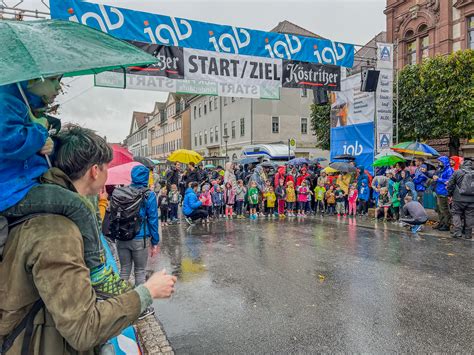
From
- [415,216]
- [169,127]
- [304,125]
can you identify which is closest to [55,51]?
[415,216]

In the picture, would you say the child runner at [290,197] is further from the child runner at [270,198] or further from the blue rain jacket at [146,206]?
the blue rain jacket at [146,206]

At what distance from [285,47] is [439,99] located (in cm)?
1002

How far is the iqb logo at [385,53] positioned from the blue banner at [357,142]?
261 centimetres

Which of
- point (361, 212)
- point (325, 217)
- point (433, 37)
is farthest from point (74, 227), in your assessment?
point (433, 37)

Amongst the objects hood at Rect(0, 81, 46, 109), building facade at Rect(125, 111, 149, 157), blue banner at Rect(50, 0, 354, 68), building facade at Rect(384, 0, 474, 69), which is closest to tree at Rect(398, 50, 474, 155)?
building facade at Rect(384, 0, 474, 69)

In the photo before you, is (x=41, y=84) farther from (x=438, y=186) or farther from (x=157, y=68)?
(x=438, y=186)

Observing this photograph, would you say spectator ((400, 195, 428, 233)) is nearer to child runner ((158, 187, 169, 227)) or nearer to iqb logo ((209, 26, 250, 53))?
iqb logo ((209, 26, 250, 53))

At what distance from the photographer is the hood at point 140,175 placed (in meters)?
4.77

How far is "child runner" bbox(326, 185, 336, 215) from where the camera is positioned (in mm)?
14625

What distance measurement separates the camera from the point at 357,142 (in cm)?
1602

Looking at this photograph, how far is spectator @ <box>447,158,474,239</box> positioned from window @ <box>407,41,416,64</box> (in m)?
18.9

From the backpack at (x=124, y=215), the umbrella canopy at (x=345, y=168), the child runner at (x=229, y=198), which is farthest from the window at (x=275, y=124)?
the backpack at (x=124, y=215)

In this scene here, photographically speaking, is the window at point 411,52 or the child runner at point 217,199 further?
the window at point 411,52

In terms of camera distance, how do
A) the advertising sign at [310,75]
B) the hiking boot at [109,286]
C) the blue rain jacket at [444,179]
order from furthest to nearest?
1. the advertising sign at [310,75]
2. the blue rain jacket at [444,179]
3. the hiking boot at [109,286]
